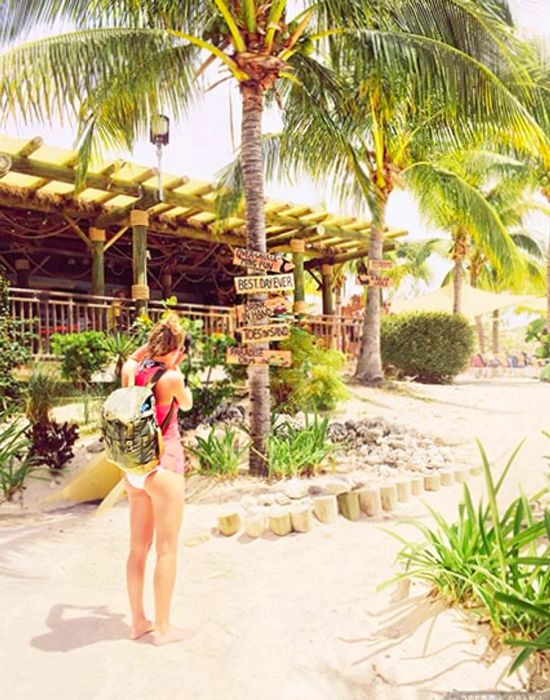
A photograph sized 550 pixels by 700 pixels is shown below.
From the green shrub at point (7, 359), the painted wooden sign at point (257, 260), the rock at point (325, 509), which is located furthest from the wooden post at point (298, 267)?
the rock at point (325, 509)

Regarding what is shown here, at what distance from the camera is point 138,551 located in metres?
2.94

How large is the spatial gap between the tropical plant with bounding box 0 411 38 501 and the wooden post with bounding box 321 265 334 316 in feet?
33.3

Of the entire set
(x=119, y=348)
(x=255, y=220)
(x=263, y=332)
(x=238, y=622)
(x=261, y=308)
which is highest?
(x=255, y=220)

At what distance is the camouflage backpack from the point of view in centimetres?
266

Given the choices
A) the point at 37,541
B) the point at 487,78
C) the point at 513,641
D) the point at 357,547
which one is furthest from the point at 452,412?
the point at 513,641

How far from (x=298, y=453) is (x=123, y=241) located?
29.9 ft

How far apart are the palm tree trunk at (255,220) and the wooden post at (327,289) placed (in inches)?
385

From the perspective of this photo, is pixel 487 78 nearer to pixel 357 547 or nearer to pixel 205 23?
pixel 205 23

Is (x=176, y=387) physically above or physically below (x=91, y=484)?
above

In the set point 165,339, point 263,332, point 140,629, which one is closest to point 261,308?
point 263,332

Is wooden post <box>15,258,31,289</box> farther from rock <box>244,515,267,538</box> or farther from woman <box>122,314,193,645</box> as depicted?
woman <box>122,314,193,645</box>

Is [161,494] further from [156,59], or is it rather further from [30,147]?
[30,147]

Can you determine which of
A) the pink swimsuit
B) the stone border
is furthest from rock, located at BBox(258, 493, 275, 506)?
the pink swimsuit

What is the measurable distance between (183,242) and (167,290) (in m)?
1.34
